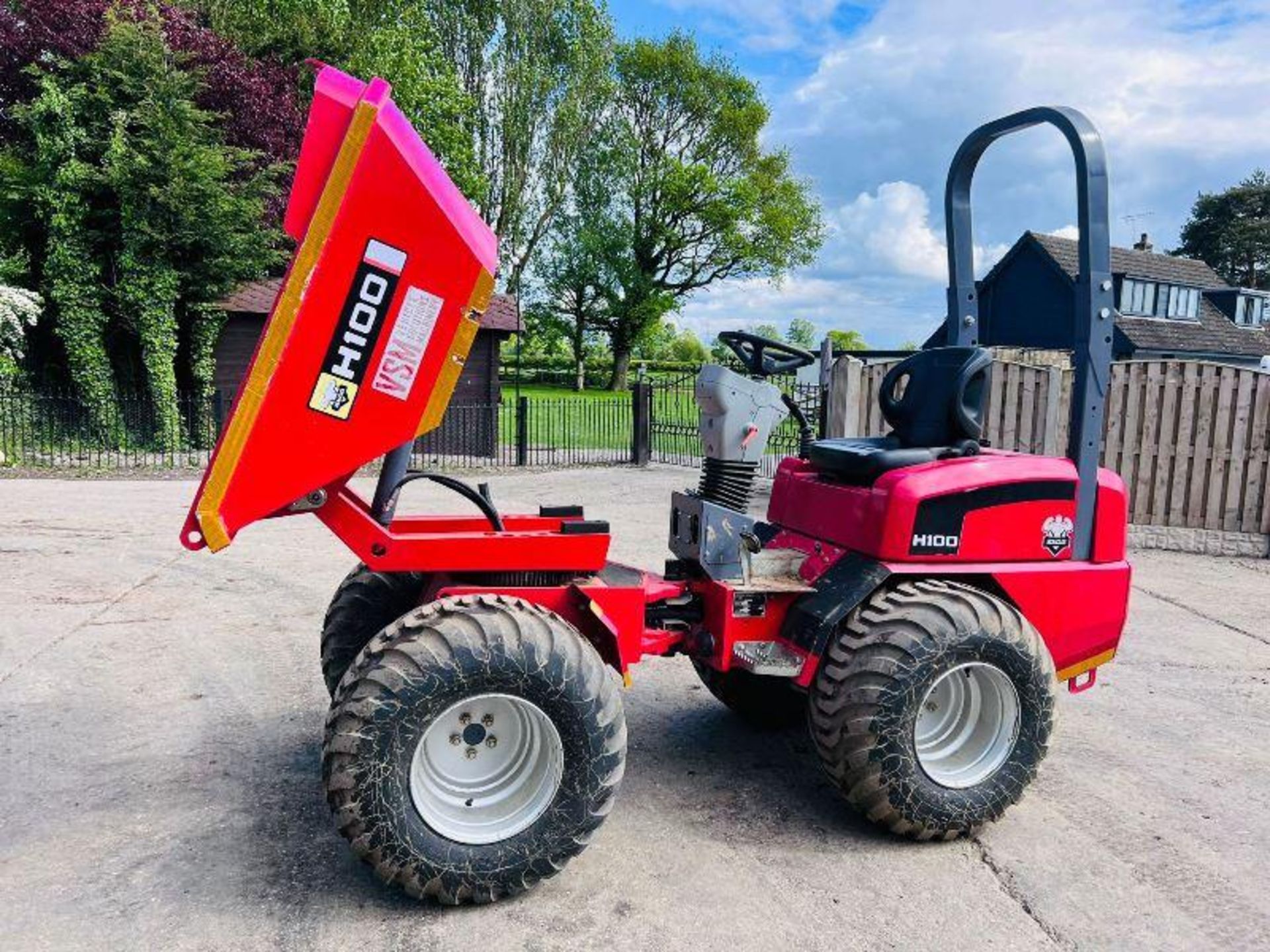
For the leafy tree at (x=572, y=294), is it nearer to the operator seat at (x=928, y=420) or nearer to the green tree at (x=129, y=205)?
the green tree at (x=129, y=205)

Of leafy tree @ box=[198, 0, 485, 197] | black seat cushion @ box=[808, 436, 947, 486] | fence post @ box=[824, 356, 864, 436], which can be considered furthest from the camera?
leafy tree @ box=[198, 0, 485, 197]

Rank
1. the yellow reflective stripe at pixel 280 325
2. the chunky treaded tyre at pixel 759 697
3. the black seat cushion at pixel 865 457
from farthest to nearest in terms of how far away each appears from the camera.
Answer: the chunky treaded tyre at pixel 759 697 → the black seat cushion at pixel 865 457 → the yellow reflective stripe at pixel 280 325

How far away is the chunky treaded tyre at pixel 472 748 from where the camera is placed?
286cm

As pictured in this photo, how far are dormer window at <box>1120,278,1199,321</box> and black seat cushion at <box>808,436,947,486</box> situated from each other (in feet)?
118

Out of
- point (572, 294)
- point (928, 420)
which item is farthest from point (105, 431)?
point (572, 294)

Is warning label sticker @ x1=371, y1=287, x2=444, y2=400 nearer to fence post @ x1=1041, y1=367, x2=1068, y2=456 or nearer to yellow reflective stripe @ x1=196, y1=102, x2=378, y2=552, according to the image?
yellow reflective stripe @ x1=196, y1=102, x2=378, y2=552

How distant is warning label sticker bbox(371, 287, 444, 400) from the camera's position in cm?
296

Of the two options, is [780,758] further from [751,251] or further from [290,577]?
[751,251]

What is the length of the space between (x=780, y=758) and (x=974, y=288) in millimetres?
2406

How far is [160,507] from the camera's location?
11.1m

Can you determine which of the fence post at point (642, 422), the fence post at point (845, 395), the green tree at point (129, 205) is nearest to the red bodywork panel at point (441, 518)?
the fence post at point (845, 395)

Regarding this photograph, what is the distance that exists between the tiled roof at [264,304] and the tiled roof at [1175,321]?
71.2 feet

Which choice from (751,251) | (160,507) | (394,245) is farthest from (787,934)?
(751,251)

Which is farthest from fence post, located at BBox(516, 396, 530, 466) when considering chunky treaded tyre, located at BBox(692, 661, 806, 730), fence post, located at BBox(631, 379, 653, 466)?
chunky treaded tyre, located at BBox(692, 661, 806, 730)
